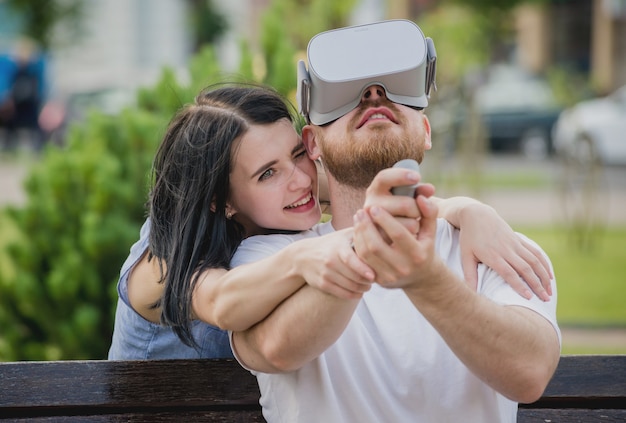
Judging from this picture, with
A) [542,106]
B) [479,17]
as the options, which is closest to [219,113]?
[542,106]

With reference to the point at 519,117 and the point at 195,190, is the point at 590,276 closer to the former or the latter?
the point at 195,190

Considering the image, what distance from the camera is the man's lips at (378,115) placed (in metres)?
2.33

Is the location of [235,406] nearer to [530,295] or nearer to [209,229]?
[209,229]

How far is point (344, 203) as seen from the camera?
96.7 inches

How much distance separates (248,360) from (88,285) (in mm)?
2430

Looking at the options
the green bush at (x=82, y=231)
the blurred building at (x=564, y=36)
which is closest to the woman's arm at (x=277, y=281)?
the green bush at (x=82, y=231)

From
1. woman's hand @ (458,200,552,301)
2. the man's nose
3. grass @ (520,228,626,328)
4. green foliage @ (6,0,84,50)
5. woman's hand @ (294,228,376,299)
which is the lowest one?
green foliage @ (6,0,84,50)

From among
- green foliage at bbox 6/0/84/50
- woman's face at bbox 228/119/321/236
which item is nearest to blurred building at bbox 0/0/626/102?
green foliage at bbox 6/0/84/50

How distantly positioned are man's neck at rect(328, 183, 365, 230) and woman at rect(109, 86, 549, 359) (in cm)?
5

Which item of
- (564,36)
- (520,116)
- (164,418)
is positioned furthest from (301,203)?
(564,36)

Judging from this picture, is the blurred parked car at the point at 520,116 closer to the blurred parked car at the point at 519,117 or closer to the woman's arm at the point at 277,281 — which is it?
the blurred parked car at the point at 519,117

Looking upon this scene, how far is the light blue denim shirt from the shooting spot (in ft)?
8.32

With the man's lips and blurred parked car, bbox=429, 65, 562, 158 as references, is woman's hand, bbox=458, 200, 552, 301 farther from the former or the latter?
blurred parked car, bbox=429, 65, 562, 158

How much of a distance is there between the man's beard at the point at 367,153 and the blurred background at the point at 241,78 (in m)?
0.21
